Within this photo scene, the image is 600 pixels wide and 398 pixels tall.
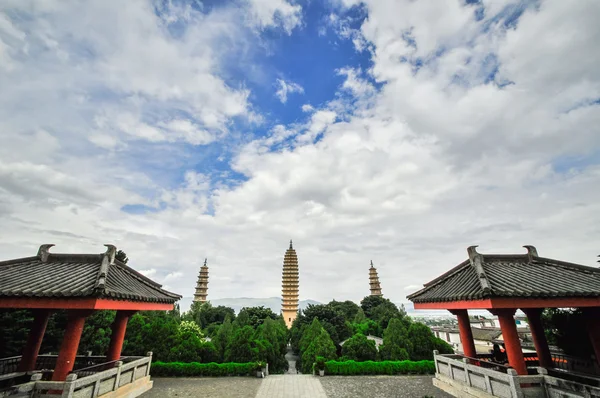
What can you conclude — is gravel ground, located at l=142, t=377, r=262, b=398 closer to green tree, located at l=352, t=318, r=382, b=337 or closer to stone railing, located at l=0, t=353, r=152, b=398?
stone railing, located at l=0, t=353, r=152, b=398

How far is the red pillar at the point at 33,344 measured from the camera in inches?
397

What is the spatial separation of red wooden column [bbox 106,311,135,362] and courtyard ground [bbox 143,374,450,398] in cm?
220

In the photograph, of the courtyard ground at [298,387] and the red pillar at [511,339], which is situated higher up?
the red pillar at [511,339]

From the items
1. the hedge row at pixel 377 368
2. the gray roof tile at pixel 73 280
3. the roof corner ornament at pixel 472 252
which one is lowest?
the hedge row at pixel 377 368

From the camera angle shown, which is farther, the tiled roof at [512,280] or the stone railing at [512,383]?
the tiled roof at [512,280]

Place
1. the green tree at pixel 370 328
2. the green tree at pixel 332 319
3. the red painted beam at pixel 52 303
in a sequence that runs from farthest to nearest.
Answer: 1. the green tree at pixel 332 319
2. the green tree at pixel 370 328
3. the red painted beam at pixel 52 303

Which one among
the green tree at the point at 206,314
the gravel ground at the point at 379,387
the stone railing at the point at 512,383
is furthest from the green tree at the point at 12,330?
the green tree at the point at 206,314

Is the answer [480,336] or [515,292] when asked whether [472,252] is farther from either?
[480,336]

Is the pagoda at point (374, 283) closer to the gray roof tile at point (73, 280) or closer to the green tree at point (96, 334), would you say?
the green tree at point (96, 334)

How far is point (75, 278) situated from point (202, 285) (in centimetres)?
6439

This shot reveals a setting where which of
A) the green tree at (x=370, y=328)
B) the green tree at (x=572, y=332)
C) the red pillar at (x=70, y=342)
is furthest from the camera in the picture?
the green tree at (x=370, y=328)

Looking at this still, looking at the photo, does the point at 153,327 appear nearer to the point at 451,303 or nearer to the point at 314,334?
the point at 314,334

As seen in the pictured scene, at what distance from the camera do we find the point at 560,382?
26.0 ft

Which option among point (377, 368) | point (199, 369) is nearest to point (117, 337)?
point (199, 369)
